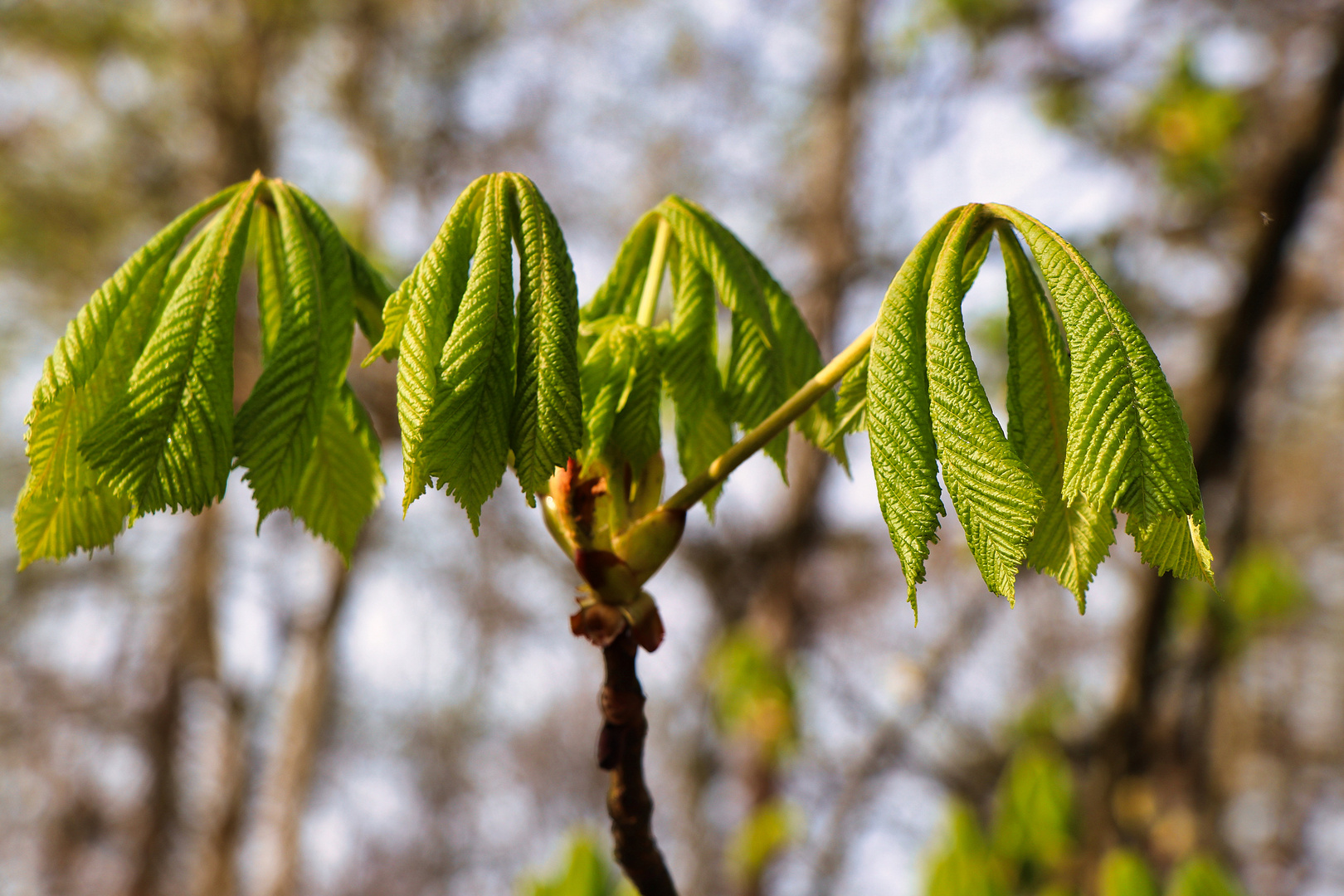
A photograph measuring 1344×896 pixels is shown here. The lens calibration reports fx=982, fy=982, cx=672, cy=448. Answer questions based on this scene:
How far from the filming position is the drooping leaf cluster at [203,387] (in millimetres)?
697

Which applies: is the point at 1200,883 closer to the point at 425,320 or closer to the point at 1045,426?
the point at 1045,426

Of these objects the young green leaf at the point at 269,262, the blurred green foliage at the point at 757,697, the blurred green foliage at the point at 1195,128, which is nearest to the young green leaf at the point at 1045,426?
the young green leaf at the point at 269,262

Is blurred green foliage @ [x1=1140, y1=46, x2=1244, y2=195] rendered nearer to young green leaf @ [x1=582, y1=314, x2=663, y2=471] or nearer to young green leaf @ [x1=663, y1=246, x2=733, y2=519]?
young green leaf @ [x1=663, y1=246, x2=733, y2=519]

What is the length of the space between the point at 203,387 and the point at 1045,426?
2.05ft

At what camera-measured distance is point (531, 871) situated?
2.57 meters

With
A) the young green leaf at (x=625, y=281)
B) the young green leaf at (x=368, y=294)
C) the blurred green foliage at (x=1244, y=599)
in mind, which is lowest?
the young green leaf at (x=368, y=294)

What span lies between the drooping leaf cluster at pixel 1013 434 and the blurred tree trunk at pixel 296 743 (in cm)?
547

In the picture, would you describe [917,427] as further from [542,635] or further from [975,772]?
[542,635]

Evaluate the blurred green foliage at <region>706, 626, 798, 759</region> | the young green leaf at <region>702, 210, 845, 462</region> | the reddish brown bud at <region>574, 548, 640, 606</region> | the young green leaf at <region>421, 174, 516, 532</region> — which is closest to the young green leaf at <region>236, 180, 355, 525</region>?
the young green leaf at <region>421, 174, 516, 532</region>

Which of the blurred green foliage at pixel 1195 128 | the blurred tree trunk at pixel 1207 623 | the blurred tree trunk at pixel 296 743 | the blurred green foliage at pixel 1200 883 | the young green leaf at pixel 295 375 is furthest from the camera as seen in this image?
the blurred tree trunk at pixel 296 743

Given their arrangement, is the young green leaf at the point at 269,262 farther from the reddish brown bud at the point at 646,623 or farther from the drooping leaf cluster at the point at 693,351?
the reddish brown bud at the point at 646,623

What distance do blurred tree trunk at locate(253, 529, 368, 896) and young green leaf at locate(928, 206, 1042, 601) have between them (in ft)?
18.0

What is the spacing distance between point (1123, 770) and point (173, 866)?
6680mm

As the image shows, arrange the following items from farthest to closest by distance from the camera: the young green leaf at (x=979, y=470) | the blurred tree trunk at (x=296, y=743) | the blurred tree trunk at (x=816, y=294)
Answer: the blurred tree trunk at (x=296, y=743) < the blurred tree trunk at (x=816, y=294) < the young green leaf at (x=979, y=470)
